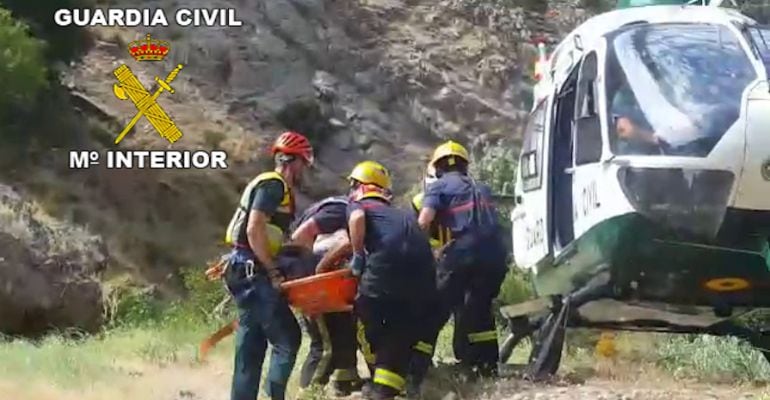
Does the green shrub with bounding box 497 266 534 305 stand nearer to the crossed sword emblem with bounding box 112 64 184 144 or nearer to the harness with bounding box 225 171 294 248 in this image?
the harness with bounding box 225 171 294 248

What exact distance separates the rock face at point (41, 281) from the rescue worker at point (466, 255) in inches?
204

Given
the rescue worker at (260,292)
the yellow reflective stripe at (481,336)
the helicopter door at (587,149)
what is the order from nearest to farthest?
the rescue worker at (260,292) < the helicopter door at (587,149) < the yellow reflective stripe at (481,336)

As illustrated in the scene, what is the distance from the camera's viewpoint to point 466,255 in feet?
22.4

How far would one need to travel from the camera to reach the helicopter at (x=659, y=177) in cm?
612

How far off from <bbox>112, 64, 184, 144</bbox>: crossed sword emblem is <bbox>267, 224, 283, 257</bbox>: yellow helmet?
8.42 meters

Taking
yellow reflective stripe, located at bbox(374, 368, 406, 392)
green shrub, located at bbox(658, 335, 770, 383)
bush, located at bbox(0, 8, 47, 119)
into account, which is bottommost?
green shrub, located at bbox(658, 335, 770, 383)

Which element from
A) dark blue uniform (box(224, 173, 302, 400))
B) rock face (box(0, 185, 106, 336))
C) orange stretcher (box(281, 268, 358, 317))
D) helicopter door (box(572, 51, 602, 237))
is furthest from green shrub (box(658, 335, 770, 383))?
rock face (box(0, 185, 106, 336))

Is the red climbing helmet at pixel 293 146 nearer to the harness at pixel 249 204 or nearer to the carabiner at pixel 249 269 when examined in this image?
the harness at pixel 249 204

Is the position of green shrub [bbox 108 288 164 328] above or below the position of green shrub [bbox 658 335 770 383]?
below

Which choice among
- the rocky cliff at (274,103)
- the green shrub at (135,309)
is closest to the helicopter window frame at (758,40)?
the green shrub at (135,309)

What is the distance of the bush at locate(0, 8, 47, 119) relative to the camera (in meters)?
13.1

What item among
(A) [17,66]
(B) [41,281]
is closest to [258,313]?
(B) [41,281]

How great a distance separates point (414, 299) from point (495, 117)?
477 inches

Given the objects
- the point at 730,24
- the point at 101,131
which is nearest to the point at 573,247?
the point at 730,24
